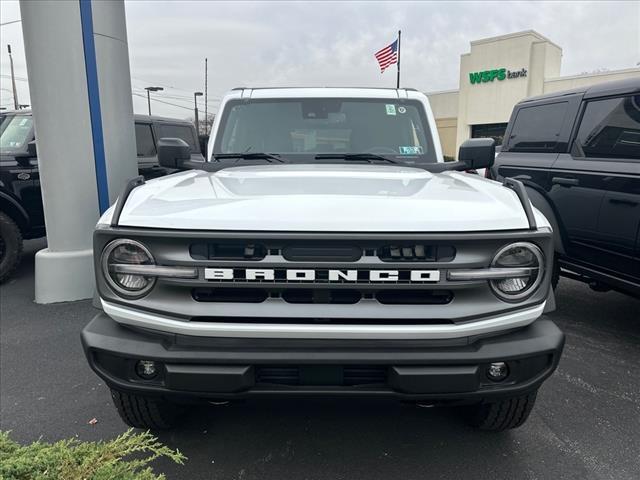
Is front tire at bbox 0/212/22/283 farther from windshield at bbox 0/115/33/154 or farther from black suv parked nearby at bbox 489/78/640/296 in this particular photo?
black suv parked nearby at bbox 489/78/640/296

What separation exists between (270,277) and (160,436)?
1.33 m

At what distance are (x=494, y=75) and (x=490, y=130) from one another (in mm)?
2891

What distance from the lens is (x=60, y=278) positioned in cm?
511

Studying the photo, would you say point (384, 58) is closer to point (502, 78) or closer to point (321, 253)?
point (502, 78)

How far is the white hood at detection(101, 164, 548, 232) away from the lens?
1.96m

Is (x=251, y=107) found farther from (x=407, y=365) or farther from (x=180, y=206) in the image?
(x=407, y=365)

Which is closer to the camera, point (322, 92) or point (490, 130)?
point (322, 92)

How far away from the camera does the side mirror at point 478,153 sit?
3.26m

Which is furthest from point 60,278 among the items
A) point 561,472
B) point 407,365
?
point 561,472

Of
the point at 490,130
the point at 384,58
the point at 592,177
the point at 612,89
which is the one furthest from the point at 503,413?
the point at 490,130

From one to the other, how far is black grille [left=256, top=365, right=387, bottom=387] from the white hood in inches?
21.5

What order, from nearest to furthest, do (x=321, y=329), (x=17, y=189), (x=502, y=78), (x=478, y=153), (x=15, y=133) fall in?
1. (x=321, y=329)
2. (x=478, y=153)
3. (x=17, y=189)
4. (x=15, y=133)
5. (x=502, y=78)

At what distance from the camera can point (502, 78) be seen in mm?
26219

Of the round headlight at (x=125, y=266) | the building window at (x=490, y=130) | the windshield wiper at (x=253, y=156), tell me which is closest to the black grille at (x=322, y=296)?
the round headlight at (x=125, y=266)
